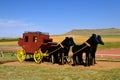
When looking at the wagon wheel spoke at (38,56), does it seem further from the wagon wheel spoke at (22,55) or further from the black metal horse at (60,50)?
the wagon wheel spoke at (22,55)

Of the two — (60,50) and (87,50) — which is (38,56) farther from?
(87,50)

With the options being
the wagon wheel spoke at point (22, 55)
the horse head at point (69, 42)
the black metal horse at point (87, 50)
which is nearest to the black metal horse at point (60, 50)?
the horse head at point (69, 42)

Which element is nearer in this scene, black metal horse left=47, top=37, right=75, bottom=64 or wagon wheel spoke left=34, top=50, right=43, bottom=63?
black metal horse left=47, top=37, right=75, bottom=64

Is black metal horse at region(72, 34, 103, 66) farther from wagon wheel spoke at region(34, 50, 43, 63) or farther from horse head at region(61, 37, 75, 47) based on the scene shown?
wagon wheel spoke at region(34, 50, 43, 63)

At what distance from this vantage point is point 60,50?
24.5m

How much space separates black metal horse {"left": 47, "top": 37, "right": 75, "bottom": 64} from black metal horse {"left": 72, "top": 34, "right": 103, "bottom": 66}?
28.5 inches

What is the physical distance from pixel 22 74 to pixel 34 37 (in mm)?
7970

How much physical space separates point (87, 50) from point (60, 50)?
2.73m

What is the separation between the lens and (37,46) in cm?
2561

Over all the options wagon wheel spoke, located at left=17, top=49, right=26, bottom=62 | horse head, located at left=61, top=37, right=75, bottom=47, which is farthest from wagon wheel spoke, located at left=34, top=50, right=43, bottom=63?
horse head, located at left=61, top=37, right=75, bottom=47

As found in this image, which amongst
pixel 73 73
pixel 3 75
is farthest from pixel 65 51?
pixel 3 75

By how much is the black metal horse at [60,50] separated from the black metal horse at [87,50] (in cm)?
72

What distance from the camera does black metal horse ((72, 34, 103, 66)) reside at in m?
22.5

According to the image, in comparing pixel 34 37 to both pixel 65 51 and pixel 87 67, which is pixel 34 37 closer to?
pixel 65 51
